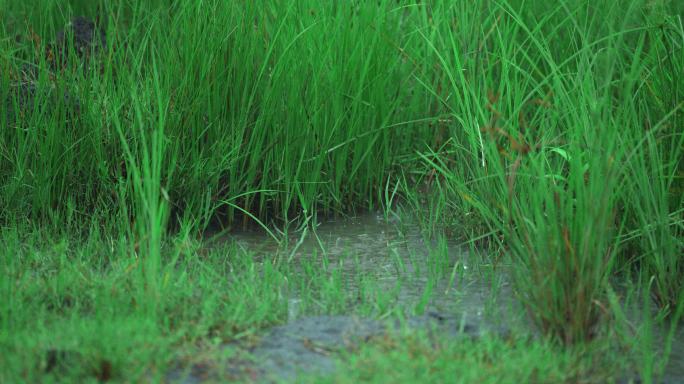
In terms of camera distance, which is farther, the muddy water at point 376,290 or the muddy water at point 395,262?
the muddy water at point 395,262

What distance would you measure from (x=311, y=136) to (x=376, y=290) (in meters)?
1.12

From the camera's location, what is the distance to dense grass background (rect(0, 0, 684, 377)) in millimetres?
3062

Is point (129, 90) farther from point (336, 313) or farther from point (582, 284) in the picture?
point (582, 284)

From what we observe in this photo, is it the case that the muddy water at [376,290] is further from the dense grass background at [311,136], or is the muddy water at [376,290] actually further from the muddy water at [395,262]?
the dense grass background at [311,136]

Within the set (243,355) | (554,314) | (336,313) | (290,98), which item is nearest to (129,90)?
(290,98)

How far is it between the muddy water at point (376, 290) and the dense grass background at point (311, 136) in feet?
0.40

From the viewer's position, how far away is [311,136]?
13.1 feet

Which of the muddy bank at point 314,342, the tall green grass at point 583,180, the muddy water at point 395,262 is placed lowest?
the muddy water at point 395,262

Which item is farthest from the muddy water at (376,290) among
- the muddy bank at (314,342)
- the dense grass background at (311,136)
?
the dense grass background at (311,136)

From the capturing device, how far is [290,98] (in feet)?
12.9

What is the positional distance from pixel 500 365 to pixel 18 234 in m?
1.97

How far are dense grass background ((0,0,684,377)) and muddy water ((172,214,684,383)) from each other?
0.40 feet

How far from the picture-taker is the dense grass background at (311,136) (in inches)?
121

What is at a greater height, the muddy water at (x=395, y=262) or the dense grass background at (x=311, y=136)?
the dense grass background at (x=311, y=136)
